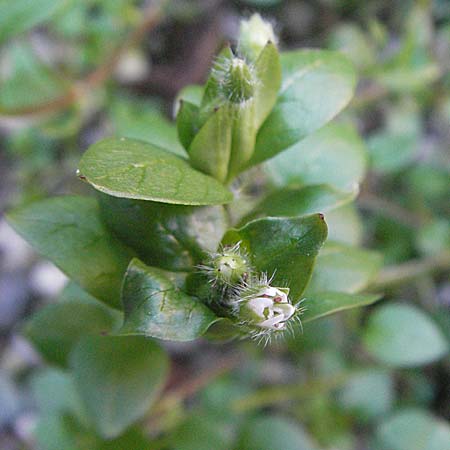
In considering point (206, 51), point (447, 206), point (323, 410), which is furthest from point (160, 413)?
point (206, 51)

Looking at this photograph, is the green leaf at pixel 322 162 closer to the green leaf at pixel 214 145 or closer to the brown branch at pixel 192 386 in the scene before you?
the green leaf at pixel 214 145

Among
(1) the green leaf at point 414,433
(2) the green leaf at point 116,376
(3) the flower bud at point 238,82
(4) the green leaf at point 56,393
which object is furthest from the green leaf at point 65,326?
(1) the green leaf at point 414,433

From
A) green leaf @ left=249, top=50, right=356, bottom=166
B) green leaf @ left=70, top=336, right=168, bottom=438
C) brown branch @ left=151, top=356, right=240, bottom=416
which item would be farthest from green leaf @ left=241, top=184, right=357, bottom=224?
brown branch @ left=151, top=356, right=240, bottom=416

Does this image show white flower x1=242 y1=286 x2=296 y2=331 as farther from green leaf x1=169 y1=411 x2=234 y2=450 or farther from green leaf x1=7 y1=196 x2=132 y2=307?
green leaf x1=169 y1=411 x2=234 y2=450

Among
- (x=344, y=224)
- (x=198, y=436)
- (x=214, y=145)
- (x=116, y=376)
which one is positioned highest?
(x=214, y=145)

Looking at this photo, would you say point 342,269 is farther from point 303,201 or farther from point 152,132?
point 152,132

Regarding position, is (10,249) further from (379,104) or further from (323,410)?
(379,104)

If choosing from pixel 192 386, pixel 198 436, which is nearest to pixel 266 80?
pixel 198 436
